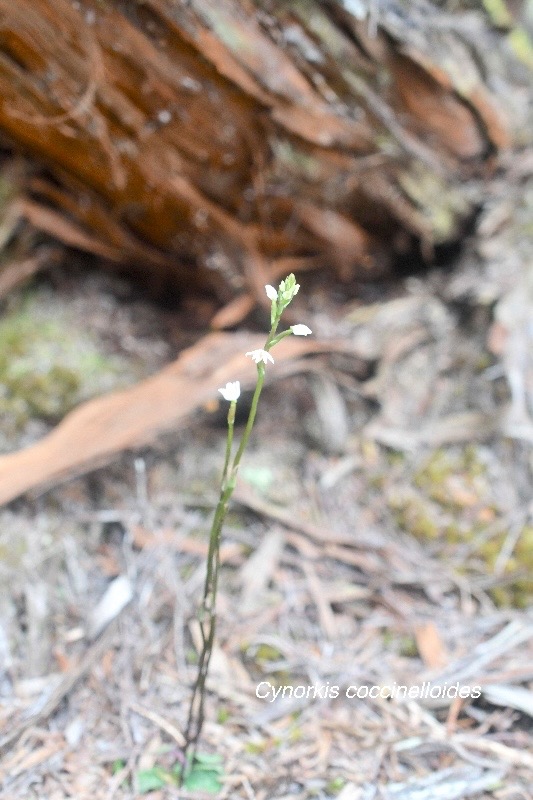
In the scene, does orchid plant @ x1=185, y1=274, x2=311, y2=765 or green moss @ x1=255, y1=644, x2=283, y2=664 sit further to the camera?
green moss @ x1=255, y1=644, x2=283, y2=664

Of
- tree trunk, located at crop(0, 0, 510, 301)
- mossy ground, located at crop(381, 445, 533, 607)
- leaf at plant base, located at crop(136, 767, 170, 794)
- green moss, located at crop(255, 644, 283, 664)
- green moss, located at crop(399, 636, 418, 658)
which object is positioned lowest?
leaf at plant base, located at crop(136, 767, 170, 794)

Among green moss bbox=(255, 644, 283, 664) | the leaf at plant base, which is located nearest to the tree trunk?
green moss bbox=(255, 644, 283, 664)

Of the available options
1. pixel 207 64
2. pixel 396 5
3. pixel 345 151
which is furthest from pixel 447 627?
pixel 396 5

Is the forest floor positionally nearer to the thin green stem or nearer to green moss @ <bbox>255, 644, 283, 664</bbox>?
green moss @ <bbox>255, 644, 283, 664</bbox>

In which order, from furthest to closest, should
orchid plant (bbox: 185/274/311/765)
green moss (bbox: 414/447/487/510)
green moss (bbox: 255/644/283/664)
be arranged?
green moss (bbox: 414/447/487/510) < green moss (bbox: 255/644/283/664) < orchid plant (bbox: 185/274/311/765)

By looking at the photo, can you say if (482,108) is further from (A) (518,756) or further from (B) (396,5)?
(A) (518,756)

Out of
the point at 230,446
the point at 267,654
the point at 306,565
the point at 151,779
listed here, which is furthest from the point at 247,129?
the point at 151,779

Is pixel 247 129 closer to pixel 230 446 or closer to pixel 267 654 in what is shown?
pixel 230 446
